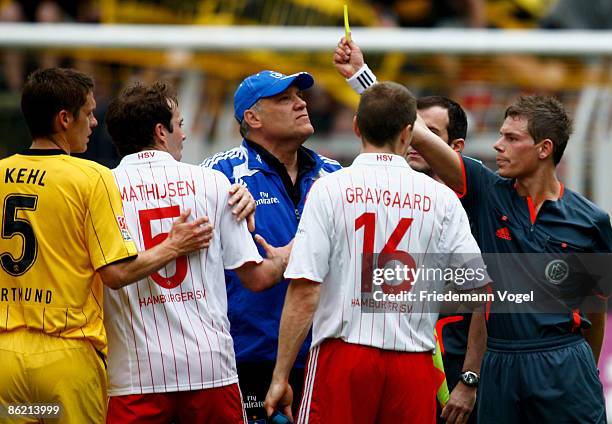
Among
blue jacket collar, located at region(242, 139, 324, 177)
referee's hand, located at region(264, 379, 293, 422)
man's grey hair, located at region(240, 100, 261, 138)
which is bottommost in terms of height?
referee's hand, located at region(264, 379, 293, 422)

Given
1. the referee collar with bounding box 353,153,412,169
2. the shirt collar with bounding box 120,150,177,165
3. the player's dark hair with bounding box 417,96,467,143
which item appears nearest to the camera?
the referee collar with bounding box 353,153,412,169

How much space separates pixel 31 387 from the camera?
5.29 meters

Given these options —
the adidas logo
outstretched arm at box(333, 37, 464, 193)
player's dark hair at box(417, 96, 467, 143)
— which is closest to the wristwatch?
the adidas logo

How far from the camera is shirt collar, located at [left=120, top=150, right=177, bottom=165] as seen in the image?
18.6 feet

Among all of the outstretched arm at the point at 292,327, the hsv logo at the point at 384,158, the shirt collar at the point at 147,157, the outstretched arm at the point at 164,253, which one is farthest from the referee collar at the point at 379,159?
the shirt collar at the point at 147,157

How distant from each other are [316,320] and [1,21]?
9.56 metres

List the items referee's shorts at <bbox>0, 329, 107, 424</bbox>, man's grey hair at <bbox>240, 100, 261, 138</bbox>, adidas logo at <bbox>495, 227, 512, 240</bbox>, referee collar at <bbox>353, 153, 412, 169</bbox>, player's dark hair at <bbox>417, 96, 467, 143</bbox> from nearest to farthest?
referee's shorts at <bbox>0, 329, 107, 424</bbox>, referee collar at <bbox>353, 153, 412, 169</bbox>, adidas logo at <bbox>495, 227, 512, 240</bbox>, man's grey hair at <bbox>240, 100, 261, 138</bbox>, player's dark hair at <bbox>417, 96, 467, 143</bbox>

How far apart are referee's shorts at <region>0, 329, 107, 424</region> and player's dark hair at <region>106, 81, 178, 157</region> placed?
100cm

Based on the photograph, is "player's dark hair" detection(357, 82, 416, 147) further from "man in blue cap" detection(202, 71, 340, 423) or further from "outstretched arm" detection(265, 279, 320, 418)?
"man in blue cap" detection(202, 71, 340, 423)

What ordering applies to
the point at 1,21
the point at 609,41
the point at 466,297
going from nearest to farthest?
the point at 466,297
the point at 609,41
the point at 1,21

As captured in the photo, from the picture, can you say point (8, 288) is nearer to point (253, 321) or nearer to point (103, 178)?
point (103, 178)

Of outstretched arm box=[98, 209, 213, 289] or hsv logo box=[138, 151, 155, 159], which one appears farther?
hsv logo box=[138, 151, 155, 159]

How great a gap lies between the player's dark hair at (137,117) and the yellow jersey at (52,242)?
1.34 feet

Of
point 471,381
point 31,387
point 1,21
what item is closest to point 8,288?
point 31,387
